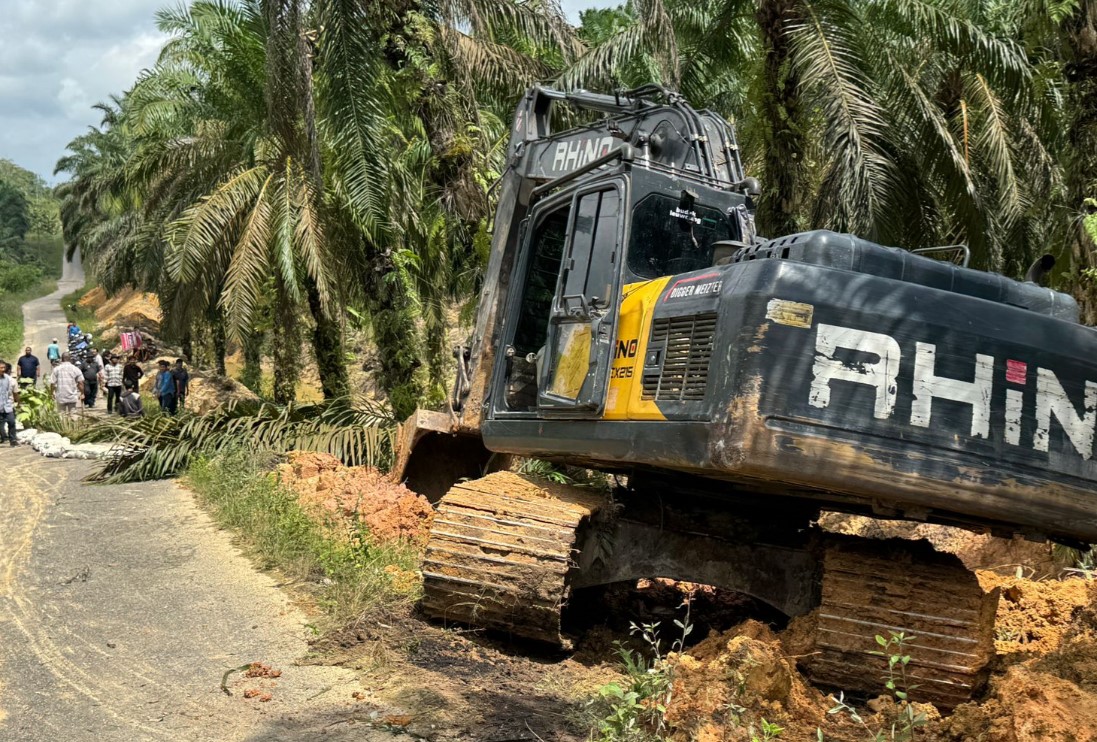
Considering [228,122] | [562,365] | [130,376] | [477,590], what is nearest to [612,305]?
[562,365]

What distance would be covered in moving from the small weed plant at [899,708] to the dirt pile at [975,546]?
312 centimetres

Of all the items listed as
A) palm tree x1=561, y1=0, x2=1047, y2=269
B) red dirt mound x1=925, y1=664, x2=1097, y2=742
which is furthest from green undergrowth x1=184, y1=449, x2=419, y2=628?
palm tree x1=561, y1=0, x2=1047, y2=269

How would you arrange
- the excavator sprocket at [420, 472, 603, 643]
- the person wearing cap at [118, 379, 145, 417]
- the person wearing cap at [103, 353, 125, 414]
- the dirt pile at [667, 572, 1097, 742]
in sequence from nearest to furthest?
the dirt pile at [667, 572, 1097, 742]
the excavator sprocket at [420, 472, 603, 643]
the person wearing cap at [118, 379, 145, 417]
the person wearing cap at [103, 353, 125, 414]

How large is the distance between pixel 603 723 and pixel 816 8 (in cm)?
1122

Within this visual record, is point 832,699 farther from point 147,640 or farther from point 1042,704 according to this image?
point 147,640

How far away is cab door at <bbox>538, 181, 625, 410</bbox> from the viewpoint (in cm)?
621

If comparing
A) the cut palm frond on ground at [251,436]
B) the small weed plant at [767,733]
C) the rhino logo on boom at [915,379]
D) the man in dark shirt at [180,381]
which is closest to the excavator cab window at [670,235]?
the rhino logo on boom at [915,379]

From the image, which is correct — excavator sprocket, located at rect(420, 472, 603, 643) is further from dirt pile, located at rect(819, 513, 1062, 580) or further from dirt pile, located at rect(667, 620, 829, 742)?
dirt pile, located at rect(819, 513, 1062, 580)

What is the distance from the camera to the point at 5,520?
34.3 feet

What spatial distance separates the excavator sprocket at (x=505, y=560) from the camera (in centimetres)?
605

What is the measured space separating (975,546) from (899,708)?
254 inches

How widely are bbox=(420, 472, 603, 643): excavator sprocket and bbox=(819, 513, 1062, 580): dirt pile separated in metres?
3.19

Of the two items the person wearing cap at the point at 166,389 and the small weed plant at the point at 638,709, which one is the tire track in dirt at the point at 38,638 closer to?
the small weed plant at the point at 638,709

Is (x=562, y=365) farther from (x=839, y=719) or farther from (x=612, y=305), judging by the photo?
(x=839, y=719)
